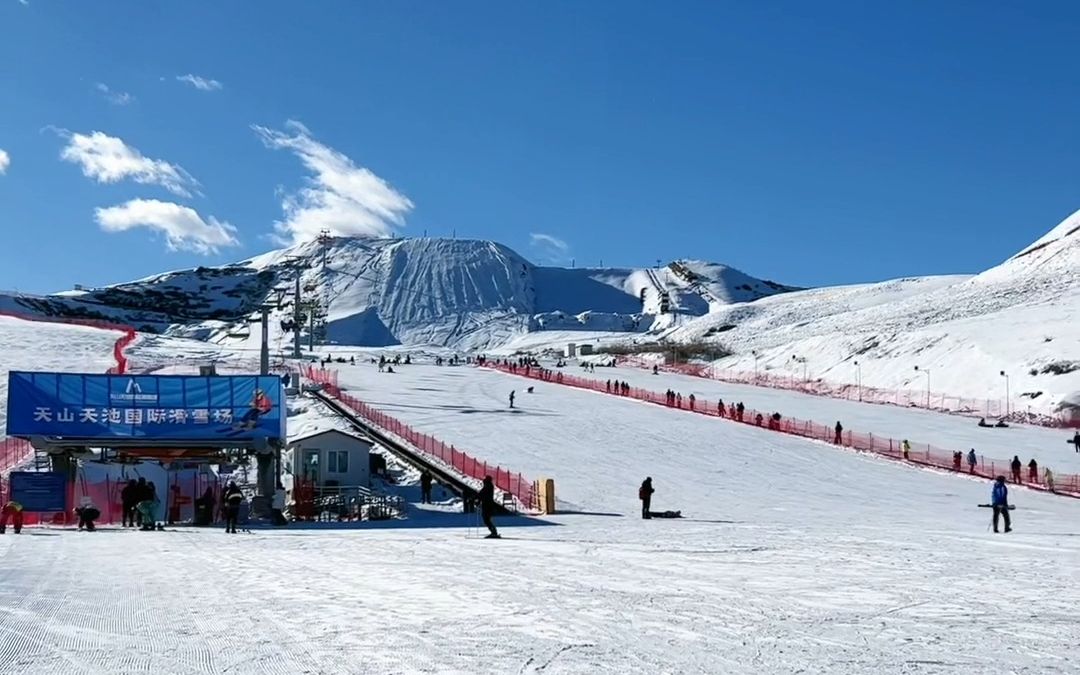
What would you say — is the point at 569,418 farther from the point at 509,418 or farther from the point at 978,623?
the point at 978,623

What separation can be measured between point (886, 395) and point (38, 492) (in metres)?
49.5

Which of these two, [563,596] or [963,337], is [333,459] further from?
[963,337]

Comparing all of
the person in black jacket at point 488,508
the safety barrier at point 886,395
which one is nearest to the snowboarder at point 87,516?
the person in black jacket at point 488,508

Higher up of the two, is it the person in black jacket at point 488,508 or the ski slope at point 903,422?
the ski slope at point 903,422

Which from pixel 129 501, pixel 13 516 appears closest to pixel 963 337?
pixel 129 501

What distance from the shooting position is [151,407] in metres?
25.0

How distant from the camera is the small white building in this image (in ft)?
89.1

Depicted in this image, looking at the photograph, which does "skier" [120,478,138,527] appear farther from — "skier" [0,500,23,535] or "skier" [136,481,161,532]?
"skier" [0,500,23,535]

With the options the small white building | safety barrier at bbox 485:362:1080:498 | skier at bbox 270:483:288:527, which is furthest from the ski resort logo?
safety barrier at bbox 485:362:1080:498

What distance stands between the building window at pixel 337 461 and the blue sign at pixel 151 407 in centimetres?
263

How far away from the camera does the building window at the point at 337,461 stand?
27203 mm

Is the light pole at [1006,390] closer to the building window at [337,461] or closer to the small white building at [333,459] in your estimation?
the small white building at [333,459]

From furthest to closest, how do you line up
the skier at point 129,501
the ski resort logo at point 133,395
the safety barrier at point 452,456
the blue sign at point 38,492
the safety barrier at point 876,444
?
the safety barrier at point 876,444 < the safety barrier at point 452,456 < the ski resort logo at point 133,395 < the blue sign at point 38,492 < the skier at point 129,501

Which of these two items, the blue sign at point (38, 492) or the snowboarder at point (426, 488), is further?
the snowboarder at point (426, 488)
